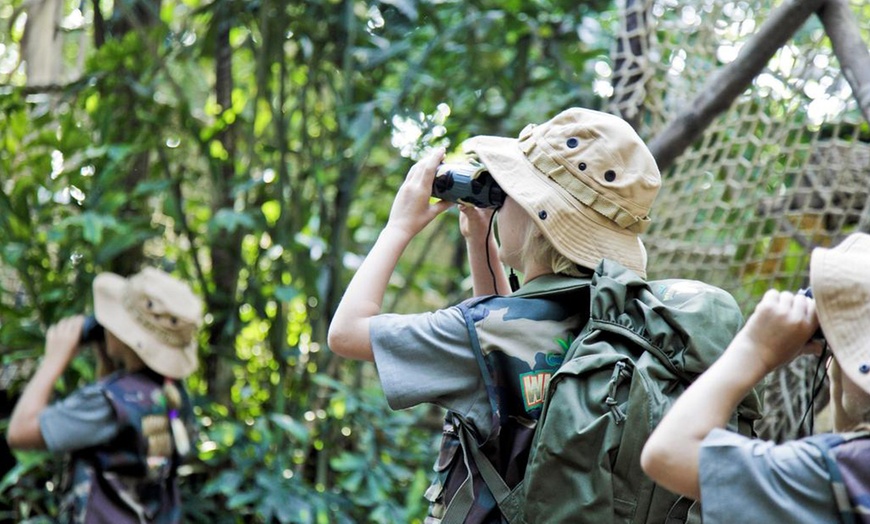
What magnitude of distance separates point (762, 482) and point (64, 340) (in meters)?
2.76

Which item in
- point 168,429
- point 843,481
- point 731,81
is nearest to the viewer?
point 843,481

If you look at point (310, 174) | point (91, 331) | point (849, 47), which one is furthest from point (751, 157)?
point (91, 331)

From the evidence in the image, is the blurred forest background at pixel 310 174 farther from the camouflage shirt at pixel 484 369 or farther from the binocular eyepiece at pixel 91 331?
the camouflage shirt at pixel 484 369

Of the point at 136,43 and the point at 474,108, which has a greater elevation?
the point at 136,43

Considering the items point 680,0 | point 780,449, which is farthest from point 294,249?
point 780,449

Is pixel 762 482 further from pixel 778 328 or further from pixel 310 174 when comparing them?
pixel 310 174

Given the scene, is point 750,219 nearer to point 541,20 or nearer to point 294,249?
point 541,20

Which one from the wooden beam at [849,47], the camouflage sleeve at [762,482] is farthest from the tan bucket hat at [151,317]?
the camouflage sleeve at [762,482]

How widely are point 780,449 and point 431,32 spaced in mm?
3177

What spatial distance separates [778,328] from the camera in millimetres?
1457

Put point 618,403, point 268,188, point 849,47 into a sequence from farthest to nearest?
point 268,188, point 849,47, point 618,403

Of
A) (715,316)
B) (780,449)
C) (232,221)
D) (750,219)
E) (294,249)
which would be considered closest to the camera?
(780,449)

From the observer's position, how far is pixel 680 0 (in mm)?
3516

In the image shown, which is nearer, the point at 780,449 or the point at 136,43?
the point at 780,449
